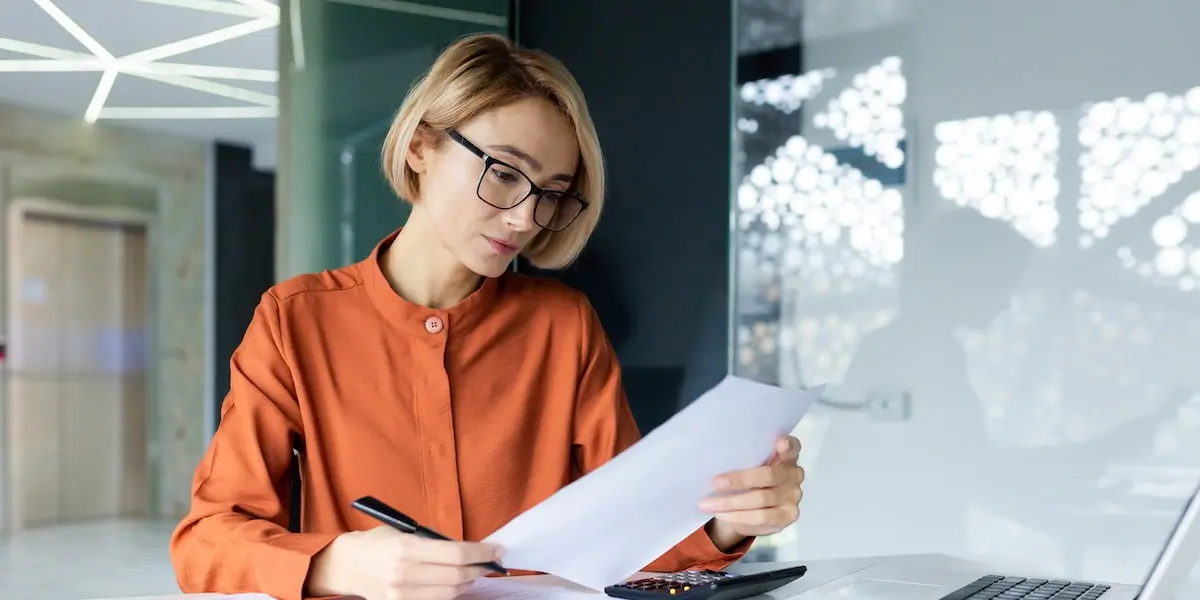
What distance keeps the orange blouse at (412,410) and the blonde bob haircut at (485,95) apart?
0.17 m

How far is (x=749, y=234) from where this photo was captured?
10.6 ft

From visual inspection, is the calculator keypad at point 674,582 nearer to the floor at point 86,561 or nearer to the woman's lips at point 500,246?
the woman's lips at point 500,246

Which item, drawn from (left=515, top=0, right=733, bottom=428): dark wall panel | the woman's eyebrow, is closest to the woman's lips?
the woman's eyebrow

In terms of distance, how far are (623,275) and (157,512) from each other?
168 cm

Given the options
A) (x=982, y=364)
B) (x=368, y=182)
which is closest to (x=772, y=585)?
(x=982, y=364)

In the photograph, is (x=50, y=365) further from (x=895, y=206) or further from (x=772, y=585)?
(x=772, y=585)

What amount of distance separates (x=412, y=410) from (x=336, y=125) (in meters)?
2.12

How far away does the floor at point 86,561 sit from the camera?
304cm

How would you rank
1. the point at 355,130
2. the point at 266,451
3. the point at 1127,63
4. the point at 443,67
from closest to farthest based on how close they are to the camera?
1. the point at 266,451
2. the point at 443,67
3. the point at 1127,63
4. the point at 355,130

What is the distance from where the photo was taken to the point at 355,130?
133 inches

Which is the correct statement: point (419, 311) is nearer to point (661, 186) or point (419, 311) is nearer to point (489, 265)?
point (489, 265)

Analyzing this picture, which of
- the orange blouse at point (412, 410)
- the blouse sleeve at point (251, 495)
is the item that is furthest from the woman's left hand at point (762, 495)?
the blouse sleeve at point (251, 495)

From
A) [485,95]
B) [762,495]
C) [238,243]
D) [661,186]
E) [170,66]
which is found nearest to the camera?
[762,495]

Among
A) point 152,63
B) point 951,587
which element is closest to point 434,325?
point 951,587
